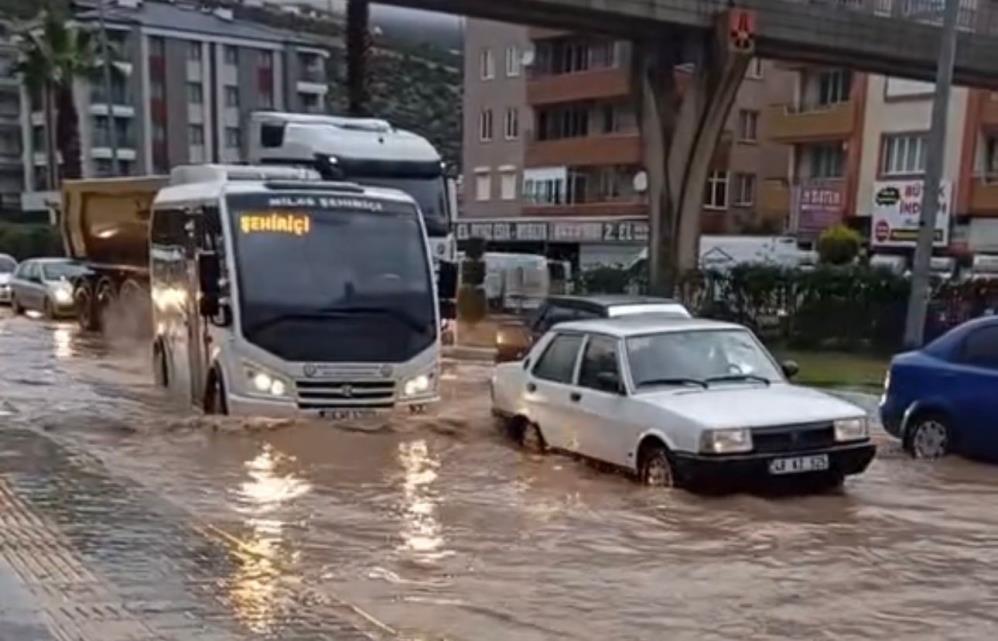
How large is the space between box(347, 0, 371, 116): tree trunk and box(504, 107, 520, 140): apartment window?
1031 inches

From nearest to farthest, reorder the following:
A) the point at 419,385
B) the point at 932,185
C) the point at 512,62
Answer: the point at 419,385, the point at 932,185, the point at 512,62

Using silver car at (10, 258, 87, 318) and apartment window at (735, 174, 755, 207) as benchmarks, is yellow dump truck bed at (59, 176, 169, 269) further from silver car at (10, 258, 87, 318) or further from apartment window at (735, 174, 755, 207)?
apartment window at (735, 174, 755, 207)

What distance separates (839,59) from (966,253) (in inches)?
461

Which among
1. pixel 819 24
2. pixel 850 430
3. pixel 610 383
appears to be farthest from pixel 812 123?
pixel 850 430

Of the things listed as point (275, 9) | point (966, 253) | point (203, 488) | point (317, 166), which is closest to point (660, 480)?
point (203, 488)

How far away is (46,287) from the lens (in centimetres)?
3478

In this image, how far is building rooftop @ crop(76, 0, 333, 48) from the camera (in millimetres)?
80188

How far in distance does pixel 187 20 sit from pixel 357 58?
165 feet

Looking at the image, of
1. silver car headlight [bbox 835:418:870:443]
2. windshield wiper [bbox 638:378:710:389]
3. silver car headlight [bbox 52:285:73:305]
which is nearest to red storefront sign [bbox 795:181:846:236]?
silver car headlight [bbox 52:285:73:305]

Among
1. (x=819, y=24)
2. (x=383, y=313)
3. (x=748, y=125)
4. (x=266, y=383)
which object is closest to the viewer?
(x=266, y=383)

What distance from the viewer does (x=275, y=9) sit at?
105m

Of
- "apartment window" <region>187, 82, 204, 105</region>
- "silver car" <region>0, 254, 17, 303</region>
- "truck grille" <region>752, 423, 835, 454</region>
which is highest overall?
"apartment window" <region>187, 82, 204, 105</region>

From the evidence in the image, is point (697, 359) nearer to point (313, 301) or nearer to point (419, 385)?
point (419, 385)

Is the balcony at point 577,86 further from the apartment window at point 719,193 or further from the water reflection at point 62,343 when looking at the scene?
the water reflection at point 62,343
